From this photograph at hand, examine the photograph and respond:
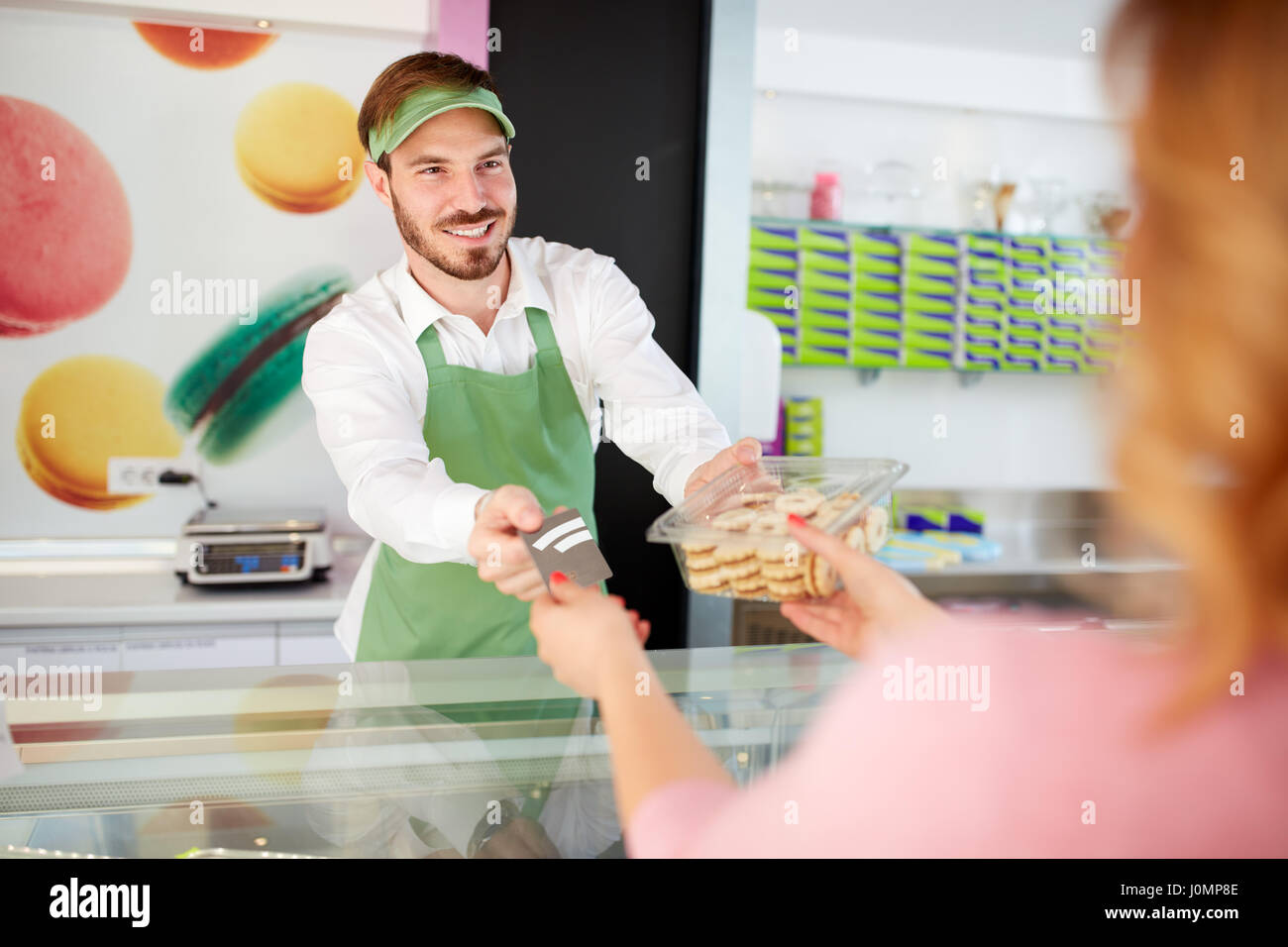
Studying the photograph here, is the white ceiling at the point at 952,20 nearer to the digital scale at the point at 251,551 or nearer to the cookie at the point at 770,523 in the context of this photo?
the digital scale at the point at 251,551

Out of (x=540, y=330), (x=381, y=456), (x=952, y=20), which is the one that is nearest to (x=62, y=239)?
(x=540, y=330)

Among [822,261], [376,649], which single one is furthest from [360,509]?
[822,261]

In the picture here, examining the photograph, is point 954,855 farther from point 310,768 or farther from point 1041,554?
point 1041,554

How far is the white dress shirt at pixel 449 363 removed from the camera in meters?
1.58

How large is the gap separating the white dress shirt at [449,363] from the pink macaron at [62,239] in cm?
152

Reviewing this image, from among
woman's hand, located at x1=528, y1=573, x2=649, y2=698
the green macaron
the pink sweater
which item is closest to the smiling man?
woman's hand, located at x1=528, y1=573, x2=649, y2=698

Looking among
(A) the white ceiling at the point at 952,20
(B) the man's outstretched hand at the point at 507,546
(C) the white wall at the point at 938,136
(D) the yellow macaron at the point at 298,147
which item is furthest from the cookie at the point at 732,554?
(A) the white ceiling at the point at 952,20

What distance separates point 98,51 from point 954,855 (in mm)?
3257

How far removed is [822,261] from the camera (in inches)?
144

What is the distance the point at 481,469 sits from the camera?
1934mm

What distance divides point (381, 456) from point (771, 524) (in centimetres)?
71

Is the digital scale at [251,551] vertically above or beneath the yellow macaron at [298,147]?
beneath

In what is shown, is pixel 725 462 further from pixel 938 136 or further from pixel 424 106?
pixel 938 136
